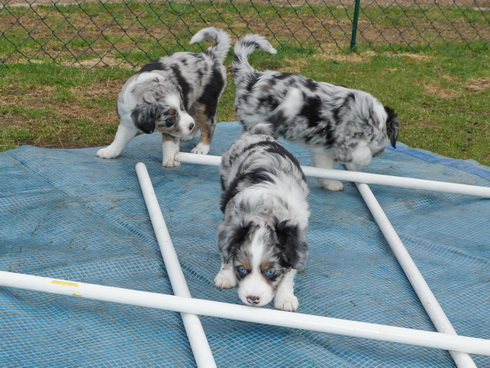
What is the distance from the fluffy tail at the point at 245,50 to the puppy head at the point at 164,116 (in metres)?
0.51

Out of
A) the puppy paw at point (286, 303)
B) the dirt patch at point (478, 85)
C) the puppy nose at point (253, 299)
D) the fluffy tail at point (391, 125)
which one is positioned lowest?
the dirt patch at point (478, 85)

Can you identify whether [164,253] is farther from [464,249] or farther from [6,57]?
[6,57]

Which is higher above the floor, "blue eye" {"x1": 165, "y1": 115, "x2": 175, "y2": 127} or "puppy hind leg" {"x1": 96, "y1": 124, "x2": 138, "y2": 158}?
"blue eye" {"x1": 165, "y1": 115, "x2": 175, "y2": 127}

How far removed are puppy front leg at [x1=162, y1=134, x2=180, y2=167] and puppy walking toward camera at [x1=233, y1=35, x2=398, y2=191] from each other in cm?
57

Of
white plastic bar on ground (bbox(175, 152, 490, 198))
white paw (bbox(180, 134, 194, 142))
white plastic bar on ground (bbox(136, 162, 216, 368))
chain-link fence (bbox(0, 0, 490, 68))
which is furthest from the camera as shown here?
chain-link fence (bbox(0, 0, 490, 68))

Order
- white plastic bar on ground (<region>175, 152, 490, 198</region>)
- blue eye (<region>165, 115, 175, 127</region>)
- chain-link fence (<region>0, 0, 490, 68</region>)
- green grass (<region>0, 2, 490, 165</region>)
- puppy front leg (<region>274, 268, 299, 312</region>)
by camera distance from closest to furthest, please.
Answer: puppy front leg (<region>274, 268, 299, 312</region>), white plastic bar on ground (<region>175, 152, 490, 198</region>), blue eye (<region>165, 115, 175, 127</region>), green grass (<region>0, 2, 490, 165</region>), chain-link fence (<region>0, 0, 490, 68</region>)

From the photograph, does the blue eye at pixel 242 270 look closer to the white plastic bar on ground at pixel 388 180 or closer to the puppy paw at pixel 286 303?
the puppy paw at pixel 286 303

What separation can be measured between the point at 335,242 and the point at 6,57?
5.85 metres

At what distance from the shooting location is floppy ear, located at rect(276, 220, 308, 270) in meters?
3.02

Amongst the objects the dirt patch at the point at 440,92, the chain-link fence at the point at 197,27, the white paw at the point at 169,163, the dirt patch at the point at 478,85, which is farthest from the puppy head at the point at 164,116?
the dirt patch at the point at 478,85

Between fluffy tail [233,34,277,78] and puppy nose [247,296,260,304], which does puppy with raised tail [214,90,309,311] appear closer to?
puppy nose [247,296,260,304]

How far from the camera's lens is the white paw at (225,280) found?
11.6 ft

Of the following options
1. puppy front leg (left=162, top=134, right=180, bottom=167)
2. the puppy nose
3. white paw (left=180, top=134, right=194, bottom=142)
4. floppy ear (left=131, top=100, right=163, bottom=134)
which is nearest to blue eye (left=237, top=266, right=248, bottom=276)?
the puppy nose

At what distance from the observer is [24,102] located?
277 inches
